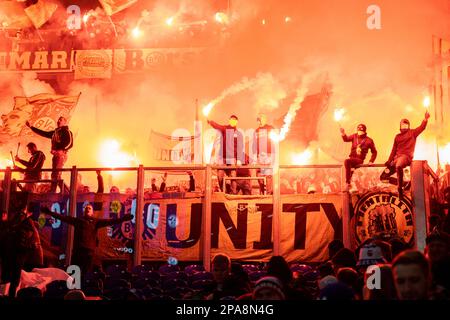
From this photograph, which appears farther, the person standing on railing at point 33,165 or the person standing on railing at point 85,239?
the person standing on railing at point 33,165

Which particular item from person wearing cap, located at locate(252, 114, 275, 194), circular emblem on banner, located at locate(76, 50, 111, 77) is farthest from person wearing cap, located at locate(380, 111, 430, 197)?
circular emblem on banner, located at locate(76, 50, 111, 77)

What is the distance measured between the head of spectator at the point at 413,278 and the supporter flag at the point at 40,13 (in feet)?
72.0

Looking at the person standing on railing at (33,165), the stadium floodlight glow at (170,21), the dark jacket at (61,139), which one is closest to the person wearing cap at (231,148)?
the dark jacket at (61,139)

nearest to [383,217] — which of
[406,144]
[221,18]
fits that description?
[406,144]

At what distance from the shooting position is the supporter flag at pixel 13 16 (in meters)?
23.1

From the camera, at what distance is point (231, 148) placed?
1292 centimetres

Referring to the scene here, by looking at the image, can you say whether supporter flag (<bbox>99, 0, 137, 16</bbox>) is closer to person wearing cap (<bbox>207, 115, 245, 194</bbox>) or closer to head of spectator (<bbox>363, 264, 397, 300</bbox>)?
person wearing cap (<bbox>207, 115, 245, 194</bbox>)

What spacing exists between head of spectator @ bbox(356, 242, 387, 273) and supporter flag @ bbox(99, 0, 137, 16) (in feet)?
60.9

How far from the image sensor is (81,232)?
10883 millimetres

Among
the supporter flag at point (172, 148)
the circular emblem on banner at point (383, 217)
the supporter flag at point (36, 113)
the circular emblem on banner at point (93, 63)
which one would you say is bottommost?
the circular emblem on banner at point (383, 217)

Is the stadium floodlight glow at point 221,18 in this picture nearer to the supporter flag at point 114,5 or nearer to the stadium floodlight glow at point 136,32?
the stadium floodlight glow at point 136,32

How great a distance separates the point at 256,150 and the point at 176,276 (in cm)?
424

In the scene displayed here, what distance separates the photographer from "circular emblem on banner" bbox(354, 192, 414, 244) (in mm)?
11492

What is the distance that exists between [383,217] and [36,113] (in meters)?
14.0
